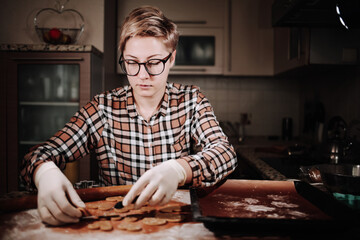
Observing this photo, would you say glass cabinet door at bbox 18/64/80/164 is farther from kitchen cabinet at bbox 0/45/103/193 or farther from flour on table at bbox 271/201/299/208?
flour on table at bbox 271/201/299/208

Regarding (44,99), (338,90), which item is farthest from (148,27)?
(338,90)

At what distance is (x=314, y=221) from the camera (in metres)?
0.61

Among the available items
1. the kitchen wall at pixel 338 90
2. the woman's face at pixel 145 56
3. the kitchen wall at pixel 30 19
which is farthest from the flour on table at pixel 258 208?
the kitchen wall at pixel 30 19

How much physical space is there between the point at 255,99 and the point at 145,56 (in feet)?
7.23

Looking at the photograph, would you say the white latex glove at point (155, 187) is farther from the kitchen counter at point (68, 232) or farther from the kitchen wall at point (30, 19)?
the kitchen wall at point (30, 19)

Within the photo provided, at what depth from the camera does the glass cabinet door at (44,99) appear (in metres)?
2.25

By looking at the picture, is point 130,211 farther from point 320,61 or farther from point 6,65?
point 6,65

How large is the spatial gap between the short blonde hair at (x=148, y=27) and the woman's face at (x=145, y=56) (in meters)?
0.02

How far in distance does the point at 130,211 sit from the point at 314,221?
44 cm

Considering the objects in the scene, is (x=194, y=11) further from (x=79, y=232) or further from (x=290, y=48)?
(x=79, y=232)

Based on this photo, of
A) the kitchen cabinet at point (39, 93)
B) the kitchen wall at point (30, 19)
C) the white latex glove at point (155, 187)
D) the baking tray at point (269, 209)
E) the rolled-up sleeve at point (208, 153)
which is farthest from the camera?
the kitchen wall at point (30, 19)

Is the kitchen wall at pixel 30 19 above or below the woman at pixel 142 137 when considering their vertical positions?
above

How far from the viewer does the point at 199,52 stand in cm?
276

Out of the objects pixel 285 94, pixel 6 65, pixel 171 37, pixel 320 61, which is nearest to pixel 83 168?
pixel 6 65
